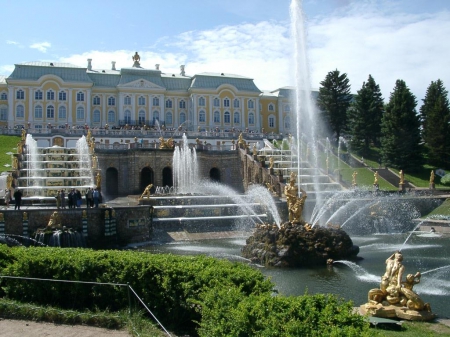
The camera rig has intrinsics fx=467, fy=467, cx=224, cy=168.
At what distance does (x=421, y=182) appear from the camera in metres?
47.9

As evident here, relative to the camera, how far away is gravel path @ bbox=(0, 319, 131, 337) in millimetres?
8891

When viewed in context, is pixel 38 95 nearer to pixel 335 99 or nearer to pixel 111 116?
pixel 111 116

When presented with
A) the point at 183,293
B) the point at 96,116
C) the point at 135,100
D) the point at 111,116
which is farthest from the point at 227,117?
the point at 183,293

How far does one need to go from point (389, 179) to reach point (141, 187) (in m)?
25.1

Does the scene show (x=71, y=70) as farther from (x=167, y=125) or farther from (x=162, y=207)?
(x=162, y=207)

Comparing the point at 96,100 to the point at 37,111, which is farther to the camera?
the point at 96,100

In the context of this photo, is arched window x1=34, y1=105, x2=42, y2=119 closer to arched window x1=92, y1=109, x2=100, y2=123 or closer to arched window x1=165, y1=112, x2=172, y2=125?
arched window x1=92, y1=109, x2=100, y2=123

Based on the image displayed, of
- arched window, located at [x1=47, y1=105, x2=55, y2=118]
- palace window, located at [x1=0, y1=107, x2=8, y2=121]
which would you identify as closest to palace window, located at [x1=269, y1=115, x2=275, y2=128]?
arched window, located at [x1=47, y1=105, x2=55, y2=118]

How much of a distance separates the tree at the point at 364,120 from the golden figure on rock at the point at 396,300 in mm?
49303

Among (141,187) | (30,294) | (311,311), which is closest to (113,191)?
(141,187)

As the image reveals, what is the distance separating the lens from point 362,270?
17.5m

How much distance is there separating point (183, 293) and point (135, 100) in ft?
204

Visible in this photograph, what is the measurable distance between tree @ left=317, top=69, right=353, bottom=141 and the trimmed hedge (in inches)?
2219

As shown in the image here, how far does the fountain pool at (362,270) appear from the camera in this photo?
14.1m
